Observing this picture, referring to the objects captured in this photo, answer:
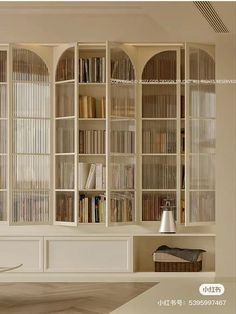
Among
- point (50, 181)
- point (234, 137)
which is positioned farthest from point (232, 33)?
point (50, 181)

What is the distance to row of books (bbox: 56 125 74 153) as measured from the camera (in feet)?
16.4

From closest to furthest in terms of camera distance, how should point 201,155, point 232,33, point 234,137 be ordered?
1. point 232,33
2. point 234,137
3. point 201,155

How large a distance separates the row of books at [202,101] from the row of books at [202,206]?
575 mm

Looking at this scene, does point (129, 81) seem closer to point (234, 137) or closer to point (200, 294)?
point (234, 137)

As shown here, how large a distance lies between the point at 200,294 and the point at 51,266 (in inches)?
78.0

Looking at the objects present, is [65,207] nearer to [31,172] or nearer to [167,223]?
[31,172]

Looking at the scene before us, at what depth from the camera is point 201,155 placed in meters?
4.93

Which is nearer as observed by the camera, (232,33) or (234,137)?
(232,33)

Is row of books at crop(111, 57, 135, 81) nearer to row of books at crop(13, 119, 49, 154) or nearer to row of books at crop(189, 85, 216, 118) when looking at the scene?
row of books at crop(189, 85, 216, 118)

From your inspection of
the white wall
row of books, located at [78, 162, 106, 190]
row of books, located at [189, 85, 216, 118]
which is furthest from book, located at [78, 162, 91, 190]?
the white wall

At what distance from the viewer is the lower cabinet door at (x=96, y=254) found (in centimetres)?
493

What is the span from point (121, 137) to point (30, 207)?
2.77 ft

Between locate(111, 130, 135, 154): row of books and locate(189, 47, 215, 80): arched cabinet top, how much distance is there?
62 centimetres

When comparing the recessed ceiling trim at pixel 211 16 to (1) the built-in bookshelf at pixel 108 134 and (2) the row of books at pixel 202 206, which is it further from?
(2) the row of books at pixel 202 206
